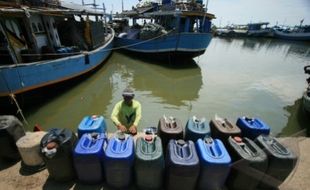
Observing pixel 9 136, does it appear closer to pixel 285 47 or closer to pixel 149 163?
pixel 149 163

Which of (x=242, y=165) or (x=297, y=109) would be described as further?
(x=297, y=109)

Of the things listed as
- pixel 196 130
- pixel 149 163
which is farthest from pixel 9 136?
pixel 196 130

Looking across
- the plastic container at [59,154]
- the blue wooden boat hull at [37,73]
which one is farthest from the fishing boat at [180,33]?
the plastic container at [59,154]

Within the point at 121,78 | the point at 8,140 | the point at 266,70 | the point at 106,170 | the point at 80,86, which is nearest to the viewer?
the point at 106,170

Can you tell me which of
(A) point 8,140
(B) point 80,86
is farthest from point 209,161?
(B) point 80,86

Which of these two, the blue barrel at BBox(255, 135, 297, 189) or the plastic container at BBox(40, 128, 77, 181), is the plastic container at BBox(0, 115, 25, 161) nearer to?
the plastic container at BBox(40, 128, 77, 181)

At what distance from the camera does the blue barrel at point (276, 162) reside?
2361 millimetres

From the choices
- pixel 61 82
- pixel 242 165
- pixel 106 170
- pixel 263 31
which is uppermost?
pixel 242 165

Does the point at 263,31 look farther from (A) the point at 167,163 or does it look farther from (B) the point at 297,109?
(A) the point at 167,163

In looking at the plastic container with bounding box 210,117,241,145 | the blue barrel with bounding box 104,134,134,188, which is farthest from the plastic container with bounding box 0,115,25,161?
the plastic container with bounding box 210,117,241,145

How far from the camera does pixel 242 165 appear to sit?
2.37 m

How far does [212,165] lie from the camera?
7.59 feet

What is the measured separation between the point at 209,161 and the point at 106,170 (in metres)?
1.27

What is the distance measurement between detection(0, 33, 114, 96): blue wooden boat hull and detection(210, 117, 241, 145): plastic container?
538 cm
